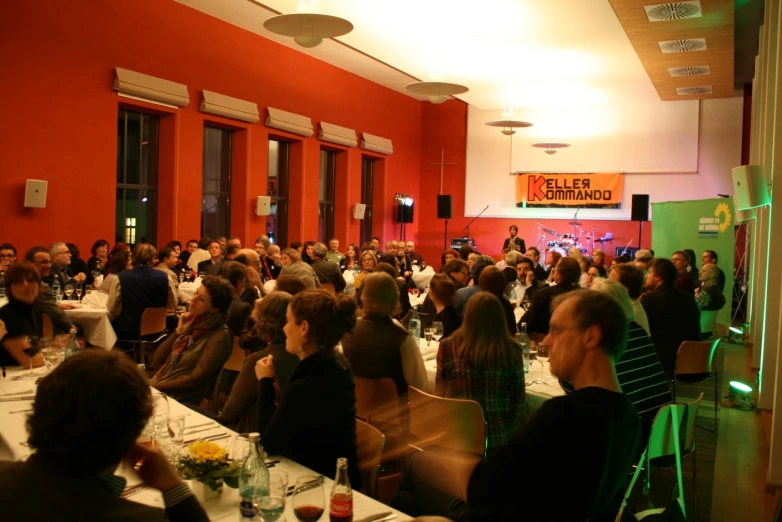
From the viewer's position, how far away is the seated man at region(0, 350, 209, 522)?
135 cm

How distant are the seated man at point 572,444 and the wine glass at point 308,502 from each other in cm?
41

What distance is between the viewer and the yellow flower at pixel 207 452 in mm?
2098

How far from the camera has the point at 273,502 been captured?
6.16 feet

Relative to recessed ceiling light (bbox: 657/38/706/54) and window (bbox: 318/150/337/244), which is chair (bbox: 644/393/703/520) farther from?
window (bbox: 318/150/337/244)

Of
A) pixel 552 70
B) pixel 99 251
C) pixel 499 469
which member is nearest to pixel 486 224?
A: pixel 552 70

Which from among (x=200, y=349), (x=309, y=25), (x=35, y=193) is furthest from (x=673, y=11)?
(x=35, y=193)

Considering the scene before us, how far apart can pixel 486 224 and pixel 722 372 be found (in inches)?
384

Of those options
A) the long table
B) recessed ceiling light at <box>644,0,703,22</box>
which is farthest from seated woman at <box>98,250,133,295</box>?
recessed ceiling light at <box>644,0,703,22</box>

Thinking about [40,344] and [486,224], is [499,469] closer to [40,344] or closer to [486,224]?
[40,344]

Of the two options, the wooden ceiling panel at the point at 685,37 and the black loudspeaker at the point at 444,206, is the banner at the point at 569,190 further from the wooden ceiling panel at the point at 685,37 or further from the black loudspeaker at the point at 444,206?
the wooden ceiling panel at the point at 685,37

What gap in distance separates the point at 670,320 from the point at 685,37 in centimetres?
541

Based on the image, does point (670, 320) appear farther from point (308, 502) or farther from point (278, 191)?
point (278, 191)

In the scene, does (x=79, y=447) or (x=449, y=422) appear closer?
(x=79, y=447)

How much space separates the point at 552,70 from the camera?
1289cm
